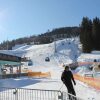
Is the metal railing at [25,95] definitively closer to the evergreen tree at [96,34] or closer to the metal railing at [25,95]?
the metal railing at [25,95]

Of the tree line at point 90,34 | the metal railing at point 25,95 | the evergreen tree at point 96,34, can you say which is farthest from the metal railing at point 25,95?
the evergreen tree at point 96,34

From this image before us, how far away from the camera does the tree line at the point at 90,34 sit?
3617 inches

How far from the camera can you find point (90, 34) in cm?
9625

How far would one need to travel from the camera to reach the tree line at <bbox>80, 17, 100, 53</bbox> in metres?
91.9

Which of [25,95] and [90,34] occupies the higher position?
[90,34]

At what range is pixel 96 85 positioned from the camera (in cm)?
2209

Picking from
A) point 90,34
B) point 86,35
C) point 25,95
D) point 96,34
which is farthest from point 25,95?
point 96,34

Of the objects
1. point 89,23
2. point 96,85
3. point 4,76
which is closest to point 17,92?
point 96,85

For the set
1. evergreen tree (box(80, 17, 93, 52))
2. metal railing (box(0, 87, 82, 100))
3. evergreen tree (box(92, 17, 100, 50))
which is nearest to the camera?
metal railing (box(0, 87, 82, 100))

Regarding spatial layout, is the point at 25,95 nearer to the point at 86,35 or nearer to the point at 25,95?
the point at 25,95

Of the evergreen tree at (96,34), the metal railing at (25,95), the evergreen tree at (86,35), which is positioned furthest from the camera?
the evergreen tree at (96,34)

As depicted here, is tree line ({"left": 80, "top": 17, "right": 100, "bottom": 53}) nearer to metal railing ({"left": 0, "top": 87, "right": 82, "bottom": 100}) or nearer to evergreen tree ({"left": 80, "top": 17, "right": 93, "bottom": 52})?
evergreen tree ({"left": 80, "top": 17, "right": 93, "bottom": 52})

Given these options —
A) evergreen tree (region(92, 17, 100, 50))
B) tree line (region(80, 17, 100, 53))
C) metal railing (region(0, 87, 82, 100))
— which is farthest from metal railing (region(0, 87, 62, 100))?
evergreen tree (region(92, 17, 100, 50))

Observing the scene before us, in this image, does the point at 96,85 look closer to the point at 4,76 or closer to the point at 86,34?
the point at 4,76
